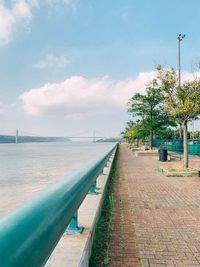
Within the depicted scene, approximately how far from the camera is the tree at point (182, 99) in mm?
15873

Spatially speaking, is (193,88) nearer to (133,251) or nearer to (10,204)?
(10,204)

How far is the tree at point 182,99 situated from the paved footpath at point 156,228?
19.7 ft

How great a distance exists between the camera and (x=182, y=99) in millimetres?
16328

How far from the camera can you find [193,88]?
16203 millimetres

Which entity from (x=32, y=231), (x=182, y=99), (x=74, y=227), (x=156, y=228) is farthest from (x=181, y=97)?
(x=32, y=231)

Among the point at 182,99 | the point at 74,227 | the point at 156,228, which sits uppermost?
the point at 182,99

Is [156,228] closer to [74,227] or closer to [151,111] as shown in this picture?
[74,227]

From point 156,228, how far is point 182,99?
444 inches

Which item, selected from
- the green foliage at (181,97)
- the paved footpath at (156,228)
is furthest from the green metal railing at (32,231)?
the green foliage at (181,97)

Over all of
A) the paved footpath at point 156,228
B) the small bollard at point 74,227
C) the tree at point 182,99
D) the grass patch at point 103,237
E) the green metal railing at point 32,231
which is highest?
the tree at point 182,99

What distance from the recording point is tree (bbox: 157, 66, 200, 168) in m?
15.9

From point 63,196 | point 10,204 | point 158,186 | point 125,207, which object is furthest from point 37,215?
point 10,204

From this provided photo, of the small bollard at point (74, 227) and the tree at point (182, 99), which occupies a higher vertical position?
the tree at point (182, 99)

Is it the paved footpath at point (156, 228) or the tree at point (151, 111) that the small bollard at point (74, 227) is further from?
the tree at point (151, 111)
